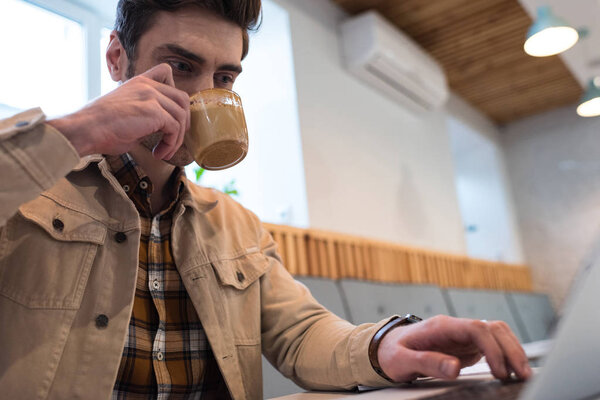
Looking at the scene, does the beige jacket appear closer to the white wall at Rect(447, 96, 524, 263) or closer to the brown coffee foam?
Answer: the brown coffee foam

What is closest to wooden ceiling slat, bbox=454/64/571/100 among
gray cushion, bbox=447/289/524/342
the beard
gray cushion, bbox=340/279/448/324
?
gray cushion, bbox=447/289/524/342

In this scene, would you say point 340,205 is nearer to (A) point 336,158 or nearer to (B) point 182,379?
(A) point 336,158

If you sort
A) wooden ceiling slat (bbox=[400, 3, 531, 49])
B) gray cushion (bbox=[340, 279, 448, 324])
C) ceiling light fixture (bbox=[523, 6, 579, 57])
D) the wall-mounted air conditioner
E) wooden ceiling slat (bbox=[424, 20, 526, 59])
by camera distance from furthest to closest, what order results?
wooden ceiling slat (bbox=[424, 20, 526, 59]) → wooden ceiling slat (bbox=[400, 3, 531, 49]) → the wall-mounted air conditioner → ceiling light fixture (bbox=[523, 6, 579, 57]) → gray cushion (bbox=[340, 279, 448, 324])

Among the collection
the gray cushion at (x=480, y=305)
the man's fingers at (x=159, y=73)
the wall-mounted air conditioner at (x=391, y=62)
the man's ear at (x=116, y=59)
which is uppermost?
the wall-mounted air conditioner at (x=391, y=62)

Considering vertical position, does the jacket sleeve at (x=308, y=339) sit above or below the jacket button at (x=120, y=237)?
below

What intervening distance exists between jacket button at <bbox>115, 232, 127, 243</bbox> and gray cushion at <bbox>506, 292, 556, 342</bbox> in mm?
3061

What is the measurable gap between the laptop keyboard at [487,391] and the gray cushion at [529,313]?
3.12 m

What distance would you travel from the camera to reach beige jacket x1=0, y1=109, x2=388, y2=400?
0.69m

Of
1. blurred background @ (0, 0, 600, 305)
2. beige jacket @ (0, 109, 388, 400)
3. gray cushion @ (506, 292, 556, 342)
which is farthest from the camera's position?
gray cushion @ (506, 292, 556, 342)

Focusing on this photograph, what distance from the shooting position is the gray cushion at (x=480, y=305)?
9.63 feet

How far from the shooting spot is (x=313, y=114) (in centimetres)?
316

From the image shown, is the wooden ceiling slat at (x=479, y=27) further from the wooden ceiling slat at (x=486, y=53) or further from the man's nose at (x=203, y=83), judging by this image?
the man's nose at (x=203, y=83)

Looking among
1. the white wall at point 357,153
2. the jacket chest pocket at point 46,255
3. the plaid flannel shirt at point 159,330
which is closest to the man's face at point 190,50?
the plaid flannel shirt at point 159,330

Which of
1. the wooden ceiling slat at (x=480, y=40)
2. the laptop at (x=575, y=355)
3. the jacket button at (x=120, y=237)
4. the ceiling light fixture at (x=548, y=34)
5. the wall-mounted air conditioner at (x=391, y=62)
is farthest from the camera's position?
the wooden ceiling slat at (x=480, y=40)
